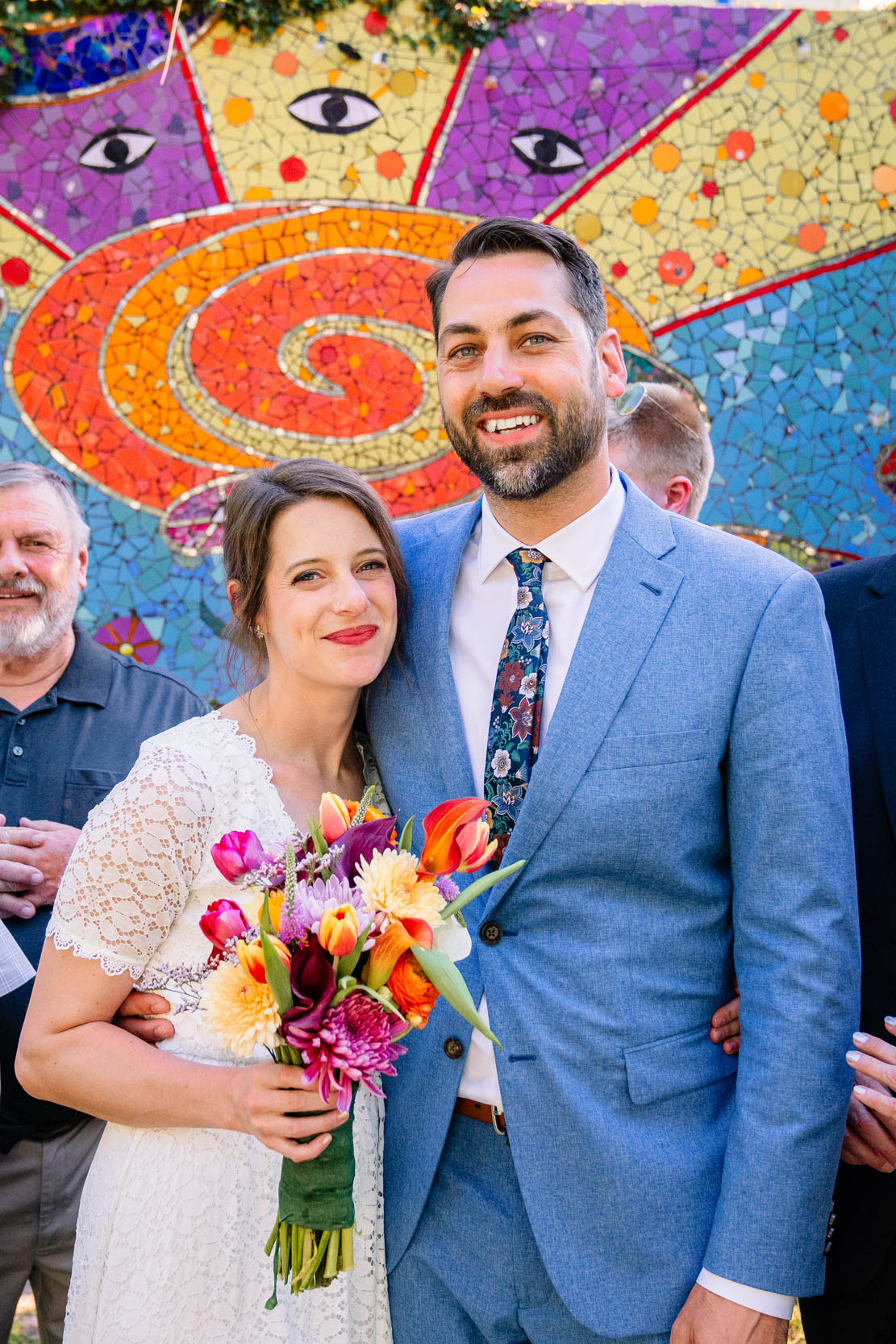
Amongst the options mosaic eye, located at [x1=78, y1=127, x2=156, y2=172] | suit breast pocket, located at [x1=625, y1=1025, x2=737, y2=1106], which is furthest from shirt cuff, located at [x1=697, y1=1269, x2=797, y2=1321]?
mosaic eye, located at [x1=78, y1=127, x2=156, y2=172]

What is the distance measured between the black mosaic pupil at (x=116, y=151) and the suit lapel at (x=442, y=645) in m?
2.26

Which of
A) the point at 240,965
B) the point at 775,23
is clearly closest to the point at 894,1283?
the point at 240,965

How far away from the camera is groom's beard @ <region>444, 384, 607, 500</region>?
2.04 m

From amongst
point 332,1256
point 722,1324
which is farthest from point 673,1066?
point 332,1256

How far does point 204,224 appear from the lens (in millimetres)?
3854

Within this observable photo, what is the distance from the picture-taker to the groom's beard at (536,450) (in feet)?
6.69

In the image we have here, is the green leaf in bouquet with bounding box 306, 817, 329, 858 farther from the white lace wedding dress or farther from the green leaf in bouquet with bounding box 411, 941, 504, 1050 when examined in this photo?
the white lace wedding dress

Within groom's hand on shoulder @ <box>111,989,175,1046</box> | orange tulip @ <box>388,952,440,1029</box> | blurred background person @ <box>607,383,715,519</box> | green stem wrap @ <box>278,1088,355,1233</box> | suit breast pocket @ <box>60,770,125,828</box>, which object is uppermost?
blurred background person @ <box>607,383,715,519</box>

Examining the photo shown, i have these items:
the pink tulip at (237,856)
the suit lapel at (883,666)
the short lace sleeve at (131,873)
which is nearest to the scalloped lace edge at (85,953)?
the short lace sleeve at (131,873)

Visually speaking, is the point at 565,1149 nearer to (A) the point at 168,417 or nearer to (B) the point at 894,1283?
(B) the point at 894,1283

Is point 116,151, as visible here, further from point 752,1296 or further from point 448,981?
point 752,1296

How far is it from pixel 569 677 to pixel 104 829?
2.69ft

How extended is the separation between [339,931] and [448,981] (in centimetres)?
16

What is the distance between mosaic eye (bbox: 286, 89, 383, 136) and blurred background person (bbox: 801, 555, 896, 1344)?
268cm
